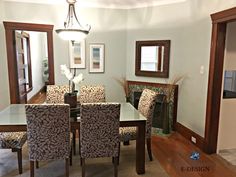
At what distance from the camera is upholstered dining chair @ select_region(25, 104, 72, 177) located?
7.46 feet

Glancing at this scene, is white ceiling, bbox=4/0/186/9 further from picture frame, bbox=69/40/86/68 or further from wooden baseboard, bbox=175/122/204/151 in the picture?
wooden baseboard, bbox=175/122/204/151

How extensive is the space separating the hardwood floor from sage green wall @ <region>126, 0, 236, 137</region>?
39 cm

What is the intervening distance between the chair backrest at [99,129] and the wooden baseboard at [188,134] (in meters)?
1.67

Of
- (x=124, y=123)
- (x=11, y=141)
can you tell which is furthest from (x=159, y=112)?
(x=11, y=141)

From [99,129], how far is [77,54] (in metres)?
2.70

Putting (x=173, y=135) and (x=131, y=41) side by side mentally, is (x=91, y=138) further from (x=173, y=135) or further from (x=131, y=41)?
(x=131, y=41)

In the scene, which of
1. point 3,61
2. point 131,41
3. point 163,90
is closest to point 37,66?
point 3,61

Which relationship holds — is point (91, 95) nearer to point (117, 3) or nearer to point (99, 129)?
point (99, 129)

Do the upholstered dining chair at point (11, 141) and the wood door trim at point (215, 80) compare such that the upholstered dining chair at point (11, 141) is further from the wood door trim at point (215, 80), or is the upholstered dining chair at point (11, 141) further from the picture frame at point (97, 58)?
the wood door trim at point (215, 80)

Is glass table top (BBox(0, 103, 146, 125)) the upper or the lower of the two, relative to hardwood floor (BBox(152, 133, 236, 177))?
upper

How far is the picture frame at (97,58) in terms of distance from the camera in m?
4.82

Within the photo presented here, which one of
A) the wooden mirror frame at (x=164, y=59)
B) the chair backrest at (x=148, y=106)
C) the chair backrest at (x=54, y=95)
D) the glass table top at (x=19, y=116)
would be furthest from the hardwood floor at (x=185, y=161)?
the chair backrest at (x=54, y=95)

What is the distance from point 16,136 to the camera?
2689 mm

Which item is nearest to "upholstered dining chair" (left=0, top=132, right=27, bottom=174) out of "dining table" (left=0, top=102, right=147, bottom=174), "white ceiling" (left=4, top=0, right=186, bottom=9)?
"dining table" (left=0, top=102, right=147, bottom=174)
